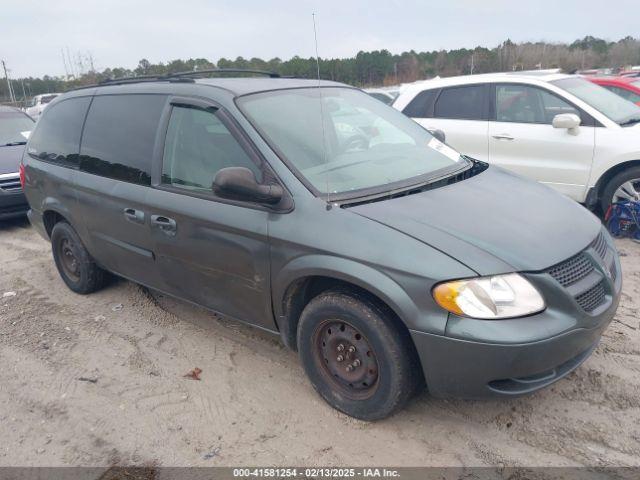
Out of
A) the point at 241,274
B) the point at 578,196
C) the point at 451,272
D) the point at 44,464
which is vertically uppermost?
the point at 451,272

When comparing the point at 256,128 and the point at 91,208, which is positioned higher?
the point at 256,128

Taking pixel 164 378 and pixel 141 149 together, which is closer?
pixel 164 378

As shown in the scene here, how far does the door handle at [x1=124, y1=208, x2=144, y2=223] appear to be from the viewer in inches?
143

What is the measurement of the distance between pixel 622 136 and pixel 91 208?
17.2 feet

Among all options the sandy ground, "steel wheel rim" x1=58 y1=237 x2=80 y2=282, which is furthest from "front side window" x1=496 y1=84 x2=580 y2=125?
"steel wheel rim" x1=58 y1=237 x2=80 y2=282

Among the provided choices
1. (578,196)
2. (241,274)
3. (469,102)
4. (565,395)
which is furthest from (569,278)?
(469,102)

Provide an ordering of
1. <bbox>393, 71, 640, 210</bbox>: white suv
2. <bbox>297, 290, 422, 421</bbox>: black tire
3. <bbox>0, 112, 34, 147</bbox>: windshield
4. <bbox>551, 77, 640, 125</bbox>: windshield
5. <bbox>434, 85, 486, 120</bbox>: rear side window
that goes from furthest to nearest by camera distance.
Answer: <bbox>0, 112, 34, 147</bbox>: windshield < <bbox>434, 85, 486, 120</bbox>: rear side window < <bbox>551, 77, 640, 125</bbox>: windshield < <bbox>393, 71, 640, 210</bbox>: white suv < <bbox>297, 290, 422, 421</bbox>: black tire

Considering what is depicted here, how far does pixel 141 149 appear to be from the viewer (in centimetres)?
370

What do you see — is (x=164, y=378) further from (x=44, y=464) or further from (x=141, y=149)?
(x=141, y=149)

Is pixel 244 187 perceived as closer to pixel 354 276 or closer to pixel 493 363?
pixel 354 276

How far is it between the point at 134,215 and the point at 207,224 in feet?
2.57

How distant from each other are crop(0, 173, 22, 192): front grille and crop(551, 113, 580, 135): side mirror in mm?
6952

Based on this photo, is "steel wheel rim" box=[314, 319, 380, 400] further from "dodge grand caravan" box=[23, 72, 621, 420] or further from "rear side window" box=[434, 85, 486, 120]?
"rear side window" box=[434, 85, 486, 120]

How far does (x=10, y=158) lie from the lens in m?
7.71
